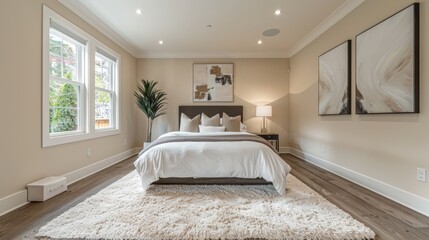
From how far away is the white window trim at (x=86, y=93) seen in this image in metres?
2.56

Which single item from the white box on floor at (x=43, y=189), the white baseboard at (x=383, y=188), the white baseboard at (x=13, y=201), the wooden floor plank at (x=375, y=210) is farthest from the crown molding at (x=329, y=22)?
the white baseboard at (x=13, y=201)

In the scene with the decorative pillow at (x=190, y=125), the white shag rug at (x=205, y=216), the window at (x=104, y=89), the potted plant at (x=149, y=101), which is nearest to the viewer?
the white shag rug at (x=205, y=216)

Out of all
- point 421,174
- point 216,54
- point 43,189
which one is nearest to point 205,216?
point 43,189

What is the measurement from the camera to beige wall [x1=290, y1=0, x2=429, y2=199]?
6.86 ft

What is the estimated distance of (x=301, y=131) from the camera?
4.83 meters

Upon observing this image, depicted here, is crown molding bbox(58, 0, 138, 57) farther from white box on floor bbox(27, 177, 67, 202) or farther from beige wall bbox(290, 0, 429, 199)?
beige wall bbox(290, 0, 429, 199)

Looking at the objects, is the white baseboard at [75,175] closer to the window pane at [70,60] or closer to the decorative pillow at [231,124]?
A: the window pane at [70,60]

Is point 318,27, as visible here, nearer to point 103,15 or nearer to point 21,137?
point 103,15

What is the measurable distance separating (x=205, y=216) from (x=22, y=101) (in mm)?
2268

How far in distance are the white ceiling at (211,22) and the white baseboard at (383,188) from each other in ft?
7.87

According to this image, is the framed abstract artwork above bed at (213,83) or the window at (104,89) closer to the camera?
the window at (104,89)

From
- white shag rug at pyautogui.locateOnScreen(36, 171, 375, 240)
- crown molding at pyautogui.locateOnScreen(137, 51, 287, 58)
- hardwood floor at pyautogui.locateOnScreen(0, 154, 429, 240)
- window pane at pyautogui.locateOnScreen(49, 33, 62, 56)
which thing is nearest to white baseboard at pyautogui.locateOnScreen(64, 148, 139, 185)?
hardwood floor at pyautogui.locateOnScreen(0, 154, 429, 240)

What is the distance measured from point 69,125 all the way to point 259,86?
13.6 feet

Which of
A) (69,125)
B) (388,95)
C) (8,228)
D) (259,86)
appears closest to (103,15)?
(69,125)
